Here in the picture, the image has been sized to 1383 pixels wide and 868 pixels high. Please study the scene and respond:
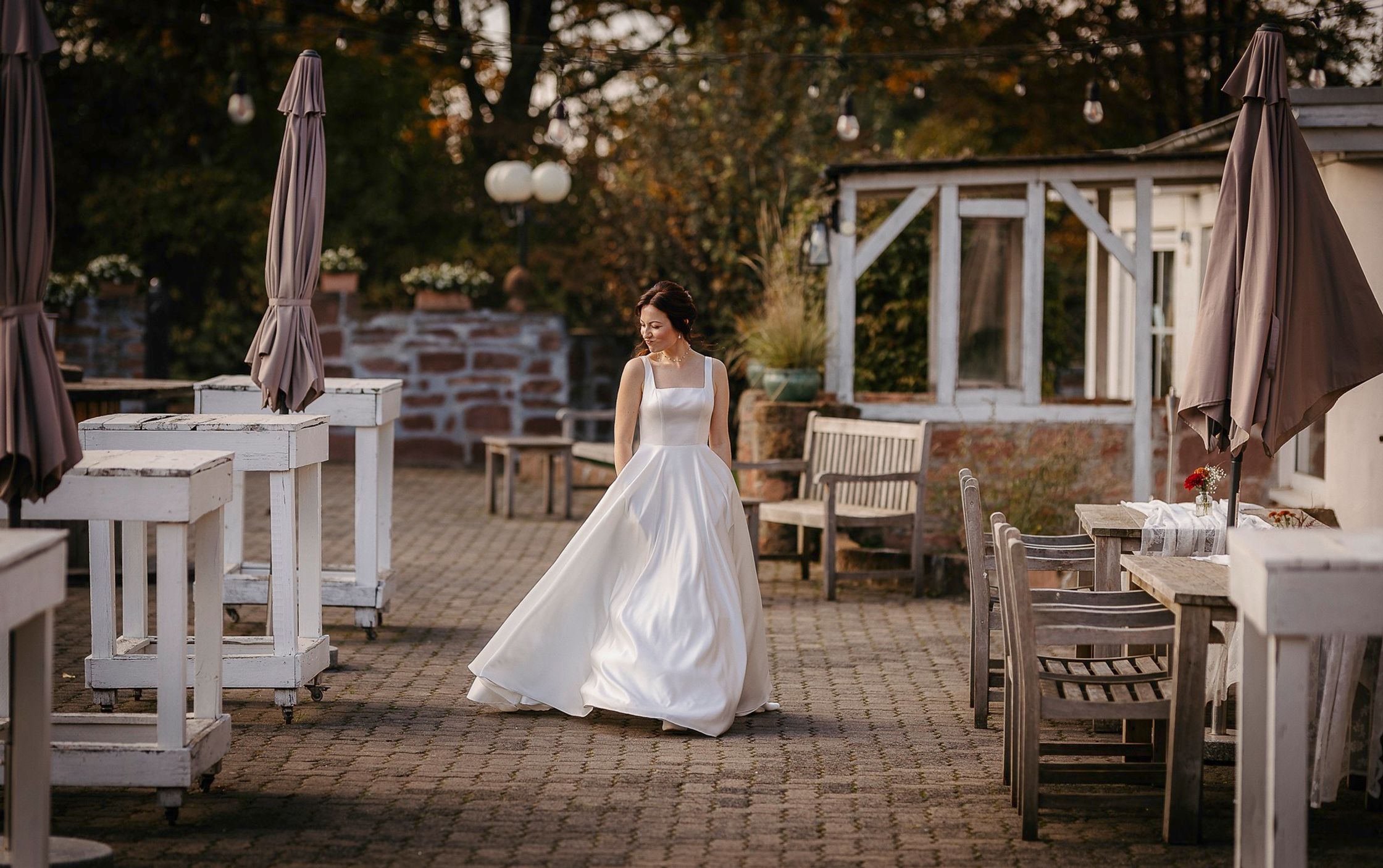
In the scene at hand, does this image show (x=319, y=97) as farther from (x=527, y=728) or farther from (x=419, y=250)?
(x=419, y=250)

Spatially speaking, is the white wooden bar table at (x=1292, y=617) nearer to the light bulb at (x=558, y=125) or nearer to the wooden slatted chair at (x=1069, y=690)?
the wooden slatted chair at (x=1069, y=690)

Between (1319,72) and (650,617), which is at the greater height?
(1319,72)

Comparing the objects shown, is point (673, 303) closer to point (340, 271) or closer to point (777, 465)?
point (777, 465)

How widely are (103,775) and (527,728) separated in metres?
1.76

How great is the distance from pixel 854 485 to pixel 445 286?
780 cm

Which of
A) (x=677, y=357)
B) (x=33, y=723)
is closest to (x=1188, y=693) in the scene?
(x=677, y=357)

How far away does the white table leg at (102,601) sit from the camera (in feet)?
19.2

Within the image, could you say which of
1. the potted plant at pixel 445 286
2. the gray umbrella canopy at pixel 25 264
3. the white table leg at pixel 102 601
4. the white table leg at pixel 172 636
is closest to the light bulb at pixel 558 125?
the potted plant at pixel 445 286

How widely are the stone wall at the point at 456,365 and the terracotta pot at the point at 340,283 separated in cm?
6

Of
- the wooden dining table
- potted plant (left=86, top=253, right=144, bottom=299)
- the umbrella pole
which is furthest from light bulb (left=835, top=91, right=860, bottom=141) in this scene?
potted plant (left=86, top=253, right=144, bottom=299)

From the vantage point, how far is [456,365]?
16172 mm

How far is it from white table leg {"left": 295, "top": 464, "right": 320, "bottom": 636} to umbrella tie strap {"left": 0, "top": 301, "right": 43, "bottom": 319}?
2.16 metres

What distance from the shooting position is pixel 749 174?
1653 centimetres

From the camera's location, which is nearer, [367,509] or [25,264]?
[25,264]
